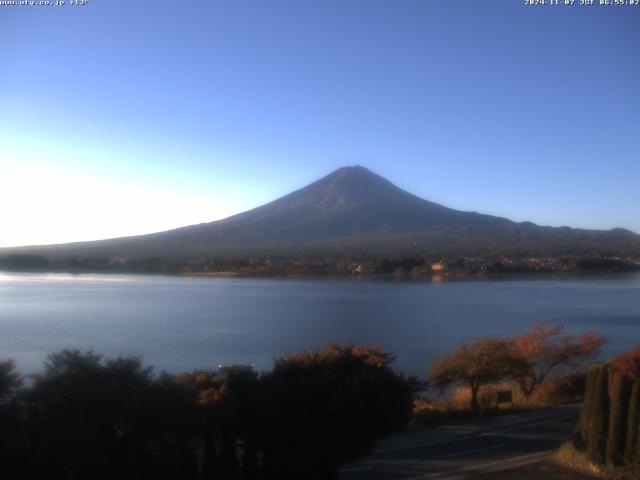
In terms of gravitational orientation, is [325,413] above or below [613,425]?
above

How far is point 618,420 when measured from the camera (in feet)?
28.6

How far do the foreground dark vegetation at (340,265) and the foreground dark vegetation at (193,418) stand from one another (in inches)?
1444

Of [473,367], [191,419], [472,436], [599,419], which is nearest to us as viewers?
[191,419]

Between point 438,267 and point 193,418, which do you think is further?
point 438,267

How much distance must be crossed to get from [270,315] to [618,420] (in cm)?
2002

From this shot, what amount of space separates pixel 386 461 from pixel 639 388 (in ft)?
10.9

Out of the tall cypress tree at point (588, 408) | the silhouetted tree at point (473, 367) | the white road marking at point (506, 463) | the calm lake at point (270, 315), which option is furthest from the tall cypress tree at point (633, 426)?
the calm lake at point (270, 315)

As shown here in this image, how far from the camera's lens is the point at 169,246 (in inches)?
2511

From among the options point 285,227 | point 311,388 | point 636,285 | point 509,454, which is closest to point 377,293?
point 636,285

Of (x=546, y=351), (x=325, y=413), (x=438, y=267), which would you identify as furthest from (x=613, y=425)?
(x=438, y=267)

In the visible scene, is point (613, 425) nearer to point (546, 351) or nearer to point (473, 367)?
point (473, 367)

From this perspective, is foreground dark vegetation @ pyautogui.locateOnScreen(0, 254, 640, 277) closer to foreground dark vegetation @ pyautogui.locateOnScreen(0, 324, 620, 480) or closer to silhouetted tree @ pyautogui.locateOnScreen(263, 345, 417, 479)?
foreground dark vegetation @ pyautogui.locateOnScreen(0, 324, 620, 480)

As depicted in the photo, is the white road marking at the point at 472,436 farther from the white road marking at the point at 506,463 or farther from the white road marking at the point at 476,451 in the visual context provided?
the white road marking at the point at 506,463

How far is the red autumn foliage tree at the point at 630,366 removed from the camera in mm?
8602
